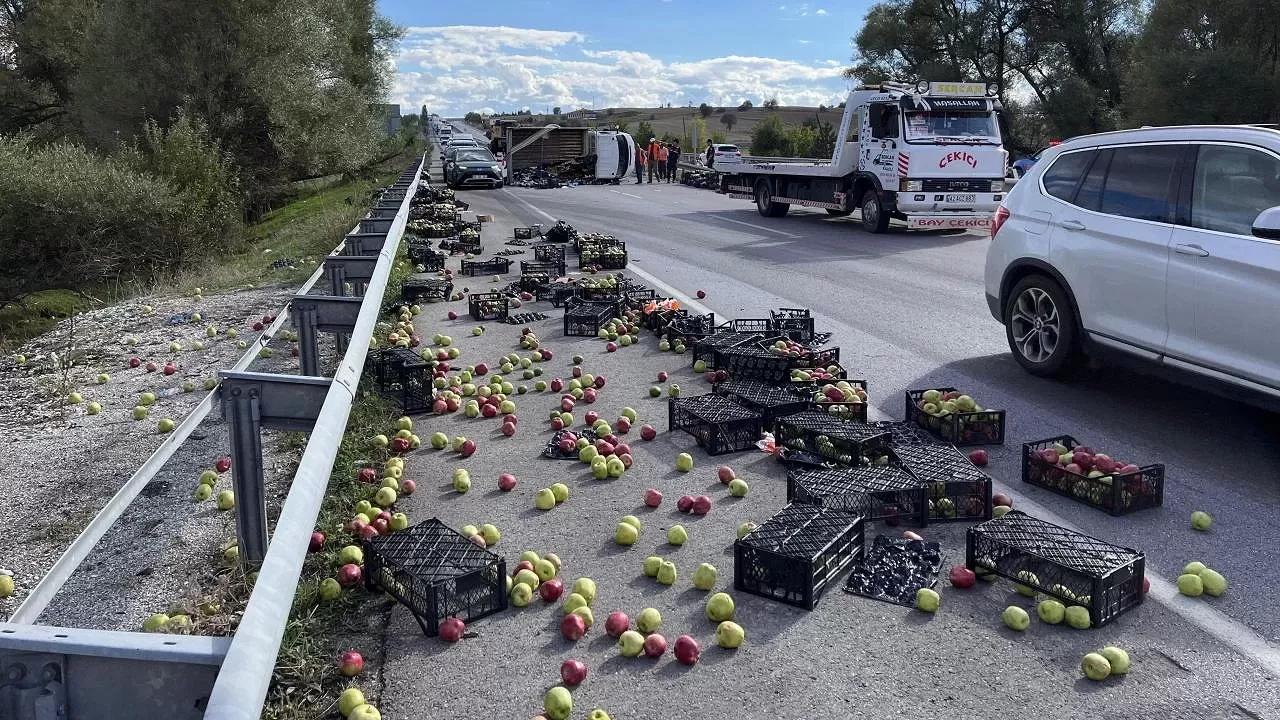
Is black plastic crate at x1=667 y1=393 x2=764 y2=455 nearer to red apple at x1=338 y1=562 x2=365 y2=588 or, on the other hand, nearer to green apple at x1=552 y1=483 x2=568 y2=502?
green apple at x1=552 y1=483 x2=568 y2=502

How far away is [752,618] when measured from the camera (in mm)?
4449

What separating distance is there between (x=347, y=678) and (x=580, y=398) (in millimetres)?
4414

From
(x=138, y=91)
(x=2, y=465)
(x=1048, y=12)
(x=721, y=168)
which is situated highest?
(x=1048, y=12)

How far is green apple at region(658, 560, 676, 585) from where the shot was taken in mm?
4738

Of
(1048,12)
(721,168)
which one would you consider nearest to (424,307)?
(721,168)

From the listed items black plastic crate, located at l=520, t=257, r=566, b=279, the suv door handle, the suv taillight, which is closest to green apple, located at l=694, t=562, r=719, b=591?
the suv door handle

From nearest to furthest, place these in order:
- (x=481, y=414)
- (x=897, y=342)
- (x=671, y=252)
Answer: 1. (x=481, y=414)
2. (x=897, y=342)
3. (x=671, y=252)

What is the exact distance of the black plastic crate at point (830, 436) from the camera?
6.18 metres

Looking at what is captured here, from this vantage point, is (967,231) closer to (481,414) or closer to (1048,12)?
(481,414)

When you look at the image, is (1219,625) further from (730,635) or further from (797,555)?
(730,635)

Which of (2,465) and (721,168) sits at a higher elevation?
(721,168)

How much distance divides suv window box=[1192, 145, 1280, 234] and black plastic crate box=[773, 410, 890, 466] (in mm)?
2646

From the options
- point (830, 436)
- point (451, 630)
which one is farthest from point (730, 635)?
point (830, 436)

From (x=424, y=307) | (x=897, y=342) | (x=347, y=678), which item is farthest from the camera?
(x=424, y=307)
